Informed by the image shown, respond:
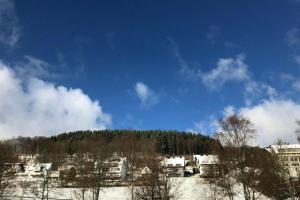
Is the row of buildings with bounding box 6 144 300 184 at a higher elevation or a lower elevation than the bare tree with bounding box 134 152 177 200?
higher

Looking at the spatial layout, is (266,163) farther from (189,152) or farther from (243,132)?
(189,152)

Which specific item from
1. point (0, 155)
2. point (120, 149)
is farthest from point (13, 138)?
point (0, 155)

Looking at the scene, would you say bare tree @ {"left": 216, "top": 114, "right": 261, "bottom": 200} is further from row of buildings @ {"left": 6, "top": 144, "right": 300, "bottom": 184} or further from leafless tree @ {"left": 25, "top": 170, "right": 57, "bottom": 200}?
leafless tree @ {"left": 25, "top": 170, "right": 57, "bottom": 200}

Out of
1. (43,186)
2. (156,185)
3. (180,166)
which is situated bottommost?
(156,185)

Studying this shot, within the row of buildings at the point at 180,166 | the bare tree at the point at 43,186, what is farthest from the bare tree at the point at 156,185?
the bare tree at the point at 43,186

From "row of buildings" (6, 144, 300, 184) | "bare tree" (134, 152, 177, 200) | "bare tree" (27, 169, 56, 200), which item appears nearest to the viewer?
"row of buildings" (6, 144, 300, 184)

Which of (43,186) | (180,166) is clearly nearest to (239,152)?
(43,186)

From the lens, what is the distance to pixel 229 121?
33469mm

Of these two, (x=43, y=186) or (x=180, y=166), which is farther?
(x=180, y=166)

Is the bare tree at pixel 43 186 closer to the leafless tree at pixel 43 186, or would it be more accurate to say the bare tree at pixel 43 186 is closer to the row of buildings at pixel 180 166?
the leafless tree at pixel 43 186

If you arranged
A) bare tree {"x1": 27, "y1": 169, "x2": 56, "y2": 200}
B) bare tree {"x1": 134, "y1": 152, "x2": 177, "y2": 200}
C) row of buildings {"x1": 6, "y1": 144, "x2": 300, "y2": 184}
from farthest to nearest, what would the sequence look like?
bare tree {"x1": 27, "y1": 169, "x2": 56, "y2": 200} < bare tree {"x1": 134, "y1": 152, "x2": 177, "y2": 200} < row of buildings {"x1": 6, "y1": 144, "x2": 300, "y2": 184}

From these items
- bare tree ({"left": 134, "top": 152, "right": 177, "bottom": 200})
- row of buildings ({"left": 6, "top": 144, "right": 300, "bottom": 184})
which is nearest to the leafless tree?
row of buildings ({"left": 6, "top": 144, "right": 300, "bottom": 184})

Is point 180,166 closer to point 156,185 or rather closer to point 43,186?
point 156,185

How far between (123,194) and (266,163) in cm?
2615
